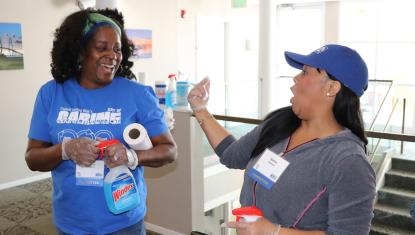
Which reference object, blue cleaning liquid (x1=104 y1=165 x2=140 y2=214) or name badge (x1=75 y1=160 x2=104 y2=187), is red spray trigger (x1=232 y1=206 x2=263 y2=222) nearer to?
blue cleaning liquid (x1=104 y1=165 x2=140 y2=214)

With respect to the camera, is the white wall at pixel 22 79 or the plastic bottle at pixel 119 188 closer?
the plastic bottle at pixel 119 188

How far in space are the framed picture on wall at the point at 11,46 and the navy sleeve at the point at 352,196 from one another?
5.16 m

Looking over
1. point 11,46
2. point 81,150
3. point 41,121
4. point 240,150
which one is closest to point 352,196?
point 240,150

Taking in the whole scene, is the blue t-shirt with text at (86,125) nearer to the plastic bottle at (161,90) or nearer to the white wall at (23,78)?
the plastic bottle at (161,90)

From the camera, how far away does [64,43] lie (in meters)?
1.69

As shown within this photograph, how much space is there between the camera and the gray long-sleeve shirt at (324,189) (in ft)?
4.10

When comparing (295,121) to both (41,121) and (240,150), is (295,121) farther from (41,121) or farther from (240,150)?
(41,121)

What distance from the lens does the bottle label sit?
1.54 metres

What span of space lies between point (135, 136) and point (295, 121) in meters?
0.63

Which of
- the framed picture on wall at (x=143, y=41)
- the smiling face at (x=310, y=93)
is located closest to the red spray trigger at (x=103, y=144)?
the smiling face at (x=310, y=93)

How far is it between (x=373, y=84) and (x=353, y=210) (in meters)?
9.77

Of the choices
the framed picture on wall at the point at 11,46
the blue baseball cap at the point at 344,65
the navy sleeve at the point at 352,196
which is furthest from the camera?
the framed picture on wall at the point at 11,46

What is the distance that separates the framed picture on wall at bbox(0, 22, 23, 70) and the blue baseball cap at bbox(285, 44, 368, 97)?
4978mm

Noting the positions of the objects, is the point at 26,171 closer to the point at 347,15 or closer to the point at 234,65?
the point at 234,65
